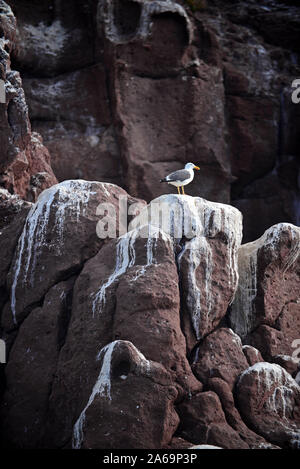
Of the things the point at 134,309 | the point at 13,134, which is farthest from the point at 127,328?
the point at 13,134

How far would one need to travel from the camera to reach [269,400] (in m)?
8.16

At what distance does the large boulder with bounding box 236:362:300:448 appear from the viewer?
7.93 meters

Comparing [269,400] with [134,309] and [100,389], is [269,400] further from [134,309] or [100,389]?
[100,389]

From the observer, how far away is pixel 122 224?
9.34m

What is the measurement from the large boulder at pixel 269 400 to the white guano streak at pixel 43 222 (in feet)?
10.3

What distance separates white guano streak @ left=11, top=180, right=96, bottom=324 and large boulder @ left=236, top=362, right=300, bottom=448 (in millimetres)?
3133

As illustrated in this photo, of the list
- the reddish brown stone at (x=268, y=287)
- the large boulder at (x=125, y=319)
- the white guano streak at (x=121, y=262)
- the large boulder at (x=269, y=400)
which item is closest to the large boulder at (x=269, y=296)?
the reddish brown stone at (x=268, y=287)

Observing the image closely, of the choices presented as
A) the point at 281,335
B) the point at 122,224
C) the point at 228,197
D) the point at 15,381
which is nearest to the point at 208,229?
the point at 122,224

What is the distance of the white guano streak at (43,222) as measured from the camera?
29.2 feet

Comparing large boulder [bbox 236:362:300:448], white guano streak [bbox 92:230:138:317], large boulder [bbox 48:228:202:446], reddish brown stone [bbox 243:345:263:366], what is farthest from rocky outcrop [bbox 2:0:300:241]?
large boulder [bbox 236:362:300:448]

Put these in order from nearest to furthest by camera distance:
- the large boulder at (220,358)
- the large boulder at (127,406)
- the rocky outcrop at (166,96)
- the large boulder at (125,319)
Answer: the large boulder at (127,406)
the large boulder at (125,319)
the large boulder at (220,358)
the rocky outcrop at (166,96)

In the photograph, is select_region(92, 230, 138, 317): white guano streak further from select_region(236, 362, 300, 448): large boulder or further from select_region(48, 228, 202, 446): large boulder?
select_region(236, 362, 300, 448): large boulder

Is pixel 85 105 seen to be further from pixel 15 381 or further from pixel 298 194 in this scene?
pixel 15 381

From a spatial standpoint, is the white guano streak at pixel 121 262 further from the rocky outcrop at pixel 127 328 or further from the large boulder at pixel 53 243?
the large boulder at pixel 53 243
